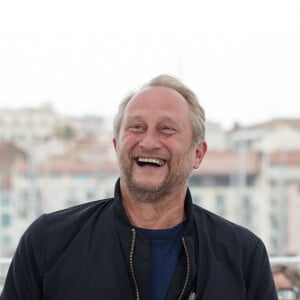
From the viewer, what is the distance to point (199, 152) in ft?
3.90

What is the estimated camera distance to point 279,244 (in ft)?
84.5

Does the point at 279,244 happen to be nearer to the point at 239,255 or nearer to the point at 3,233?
the point at 3,233

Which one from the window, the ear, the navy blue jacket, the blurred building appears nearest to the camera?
the navy blue jacket

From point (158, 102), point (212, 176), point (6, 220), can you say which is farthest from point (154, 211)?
point (6, 220)

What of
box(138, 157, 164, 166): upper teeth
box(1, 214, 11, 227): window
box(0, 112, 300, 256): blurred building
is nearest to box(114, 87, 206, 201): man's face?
box(138, 157, 164, 166): upper teeth

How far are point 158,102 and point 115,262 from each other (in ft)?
1.01

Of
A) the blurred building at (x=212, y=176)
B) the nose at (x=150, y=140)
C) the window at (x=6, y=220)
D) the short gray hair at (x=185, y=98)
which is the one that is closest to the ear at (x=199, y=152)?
the short gray hair at (x=185, y=98)

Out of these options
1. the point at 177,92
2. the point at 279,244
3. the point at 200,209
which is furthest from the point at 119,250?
the point at 279,244

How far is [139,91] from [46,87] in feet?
93.5

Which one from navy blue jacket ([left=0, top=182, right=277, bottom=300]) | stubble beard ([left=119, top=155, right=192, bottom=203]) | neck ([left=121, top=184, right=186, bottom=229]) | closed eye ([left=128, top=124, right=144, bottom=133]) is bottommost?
navy blue jacket ([left=0, top=182, right=277, bottom=300])

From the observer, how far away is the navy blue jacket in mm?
1051

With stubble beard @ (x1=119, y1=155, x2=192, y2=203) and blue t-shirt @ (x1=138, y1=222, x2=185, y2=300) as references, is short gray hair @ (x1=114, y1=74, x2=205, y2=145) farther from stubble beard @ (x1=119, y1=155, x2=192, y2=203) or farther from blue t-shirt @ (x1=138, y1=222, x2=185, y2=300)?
blue t-shirt @ (x1=138, y1=222, x2=185, y2=300)

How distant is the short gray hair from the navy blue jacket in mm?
135

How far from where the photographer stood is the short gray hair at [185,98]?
3.76 feet
